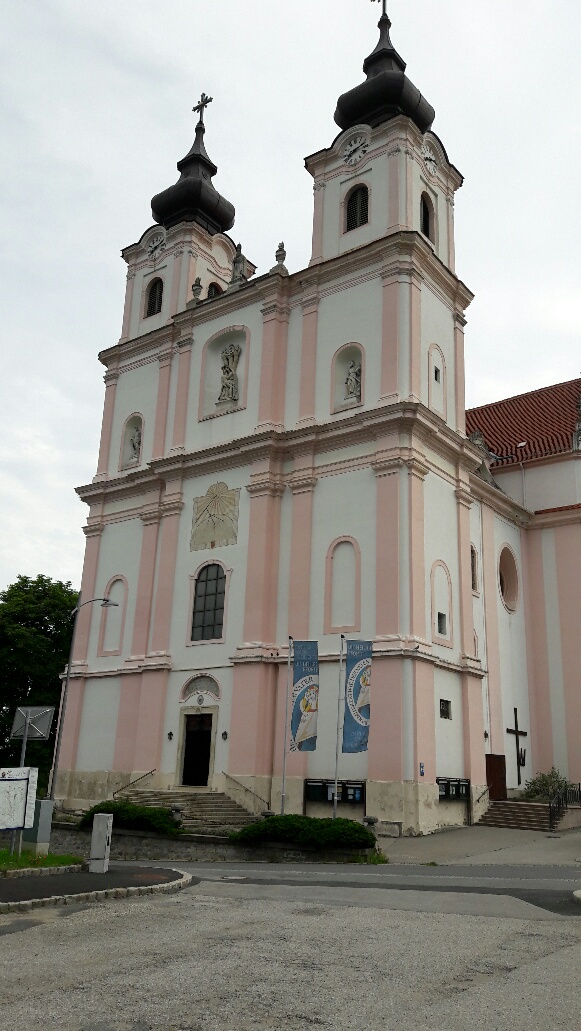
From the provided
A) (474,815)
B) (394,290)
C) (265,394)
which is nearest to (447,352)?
(394,290)

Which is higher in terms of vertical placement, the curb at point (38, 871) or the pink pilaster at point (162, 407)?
the pink pilaster at point (162, 407)

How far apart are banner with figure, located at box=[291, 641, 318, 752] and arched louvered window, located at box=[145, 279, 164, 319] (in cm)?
1927

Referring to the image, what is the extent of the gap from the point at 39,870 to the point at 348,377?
1965 centimetres

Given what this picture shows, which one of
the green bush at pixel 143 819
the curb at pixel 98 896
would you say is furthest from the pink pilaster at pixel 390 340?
the curb at pixel 98 896

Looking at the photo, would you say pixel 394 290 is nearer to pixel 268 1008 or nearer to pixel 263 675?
pixel 263 675

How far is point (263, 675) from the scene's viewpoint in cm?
2742

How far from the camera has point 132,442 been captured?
36250mm

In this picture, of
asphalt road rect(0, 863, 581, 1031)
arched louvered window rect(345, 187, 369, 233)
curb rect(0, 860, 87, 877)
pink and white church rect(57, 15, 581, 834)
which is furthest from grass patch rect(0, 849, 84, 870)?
arched louvered window rect(345, 187, 369, 233)

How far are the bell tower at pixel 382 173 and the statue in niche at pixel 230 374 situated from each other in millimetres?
4409

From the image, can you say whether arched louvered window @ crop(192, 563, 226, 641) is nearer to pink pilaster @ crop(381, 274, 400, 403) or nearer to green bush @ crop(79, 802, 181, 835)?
green bush @ crop(79, 802, 181, 835)

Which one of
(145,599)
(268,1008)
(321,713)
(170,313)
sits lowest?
(268,1008)

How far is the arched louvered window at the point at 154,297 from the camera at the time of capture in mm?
38219

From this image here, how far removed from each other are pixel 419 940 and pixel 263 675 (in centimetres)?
1911

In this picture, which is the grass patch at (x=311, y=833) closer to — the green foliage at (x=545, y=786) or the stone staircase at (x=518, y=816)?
the stone staircase at (x=518, y=816)
